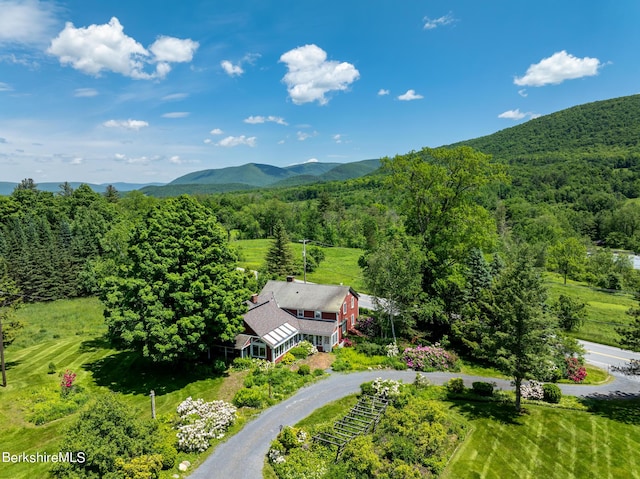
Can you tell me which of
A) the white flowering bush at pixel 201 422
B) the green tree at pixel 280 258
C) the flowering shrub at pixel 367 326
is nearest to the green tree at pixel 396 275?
the flowering shrub at pixel 367 326

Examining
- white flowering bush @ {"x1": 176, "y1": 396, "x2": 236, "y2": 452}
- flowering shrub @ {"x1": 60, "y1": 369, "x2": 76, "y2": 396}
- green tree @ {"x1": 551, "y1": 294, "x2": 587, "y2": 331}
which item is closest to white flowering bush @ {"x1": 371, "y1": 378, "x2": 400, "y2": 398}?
white flowering bush @ {"x1": 176, "y1": 396, "x2": 236, "y2": 452}

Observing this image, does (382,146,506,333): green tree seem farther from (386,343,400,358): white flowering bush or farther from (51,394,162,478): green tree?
(51,394,162,478): green tree

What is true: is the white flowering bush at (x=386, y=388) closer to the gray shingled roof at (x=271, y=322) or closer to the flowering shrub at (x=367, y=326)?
the gray shingled roof at (x=271, y=322)

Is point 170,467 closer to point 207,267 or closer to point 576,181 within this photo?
point 207,267

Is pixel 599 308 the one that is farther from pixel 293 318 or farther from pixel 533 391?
pixel 293 318

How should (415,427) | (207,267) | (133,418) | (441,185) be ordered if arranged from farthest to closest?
(441,185), (207,267), (415,427), (133,418)

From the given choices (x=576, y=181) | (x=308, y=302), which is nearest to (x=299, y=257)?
(x=308, y=302)
